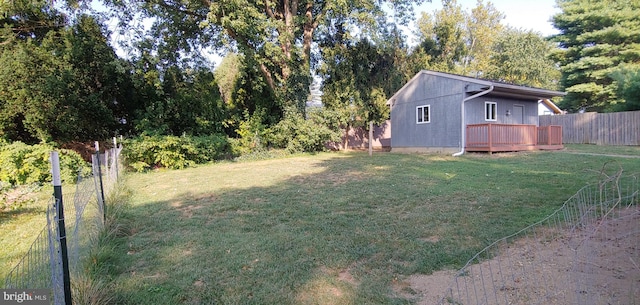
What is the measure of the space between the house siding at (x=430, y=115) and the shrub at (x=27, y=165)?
1378 centimetres

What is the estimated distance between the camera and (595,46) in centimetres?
2253

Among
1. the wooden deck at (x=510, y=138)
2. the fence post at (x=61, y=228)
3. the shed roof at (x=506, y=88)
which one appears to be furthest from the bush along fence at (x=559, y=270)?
the shed roof at (x=506, y=88)

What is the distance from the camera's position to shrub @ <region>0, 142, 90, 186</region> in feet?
27.8

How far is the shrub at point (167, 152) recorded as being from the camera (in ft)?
39.5

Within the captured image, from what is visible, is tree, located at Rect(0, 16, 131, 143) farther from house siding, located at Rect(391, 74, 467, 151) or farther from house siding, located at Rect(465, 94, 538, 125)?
house siding, located at Rect(465, 94, 538, 125)

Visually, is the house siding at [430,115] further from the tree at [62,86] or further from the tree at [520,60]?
the tree at [520,60]

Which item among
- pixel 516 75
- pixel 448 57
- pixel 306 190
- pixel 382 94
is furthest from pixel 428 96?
pixel 516 75

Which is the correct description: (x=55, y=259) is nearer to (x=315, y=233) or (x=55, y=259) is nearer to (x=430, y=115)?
(x=315, y=233)

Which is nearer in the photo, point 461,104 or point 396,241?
point 396,241

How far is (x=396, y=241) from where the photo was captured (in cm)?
394

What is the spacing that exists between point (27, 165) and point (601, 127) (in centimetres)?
2452

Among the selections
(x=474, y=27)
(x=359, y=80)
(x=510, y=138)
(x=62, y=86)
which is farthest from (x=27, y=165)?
(x=474, y=27)

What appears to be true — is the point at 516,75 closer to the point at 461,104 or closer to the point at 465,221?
the point at 461,104

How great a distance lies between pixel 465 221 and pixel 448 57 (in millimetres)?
22027
